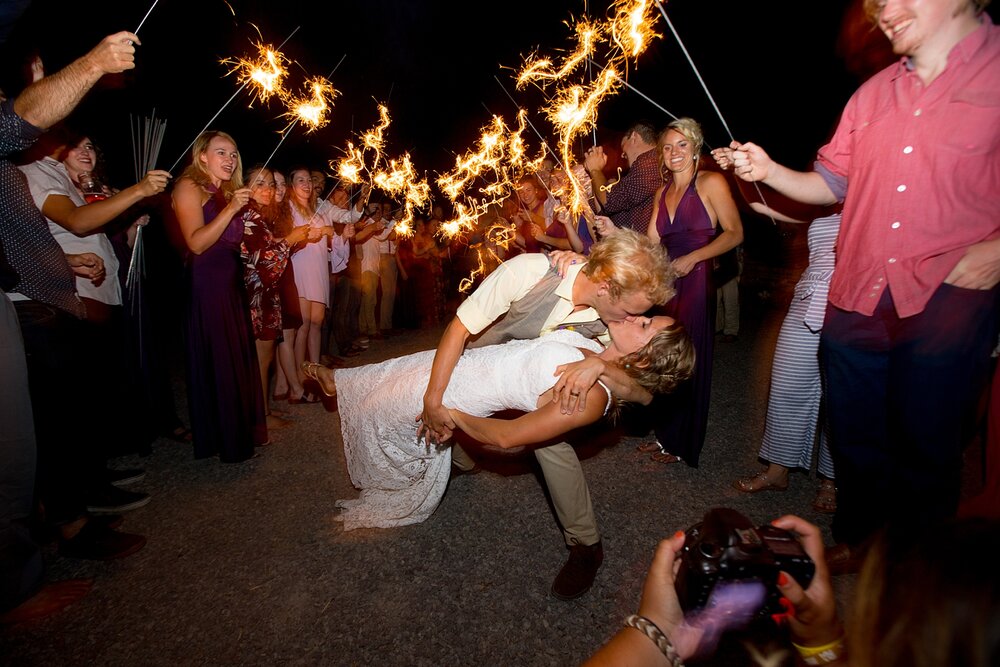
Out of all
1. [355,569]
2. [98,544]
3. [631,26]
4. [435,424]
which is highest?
[631,26]

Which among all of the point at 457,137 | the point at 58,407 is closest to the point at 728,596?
the point at 58,407

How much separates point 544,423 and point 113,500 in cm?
307

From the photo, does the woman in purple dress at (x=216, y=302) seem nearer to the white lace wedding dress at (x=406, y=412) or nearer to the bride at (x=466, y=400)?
the bride at (x=466, y=400)

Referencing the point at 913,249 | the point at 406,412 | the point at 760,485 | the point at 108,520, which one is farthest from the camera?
the point at 760,485

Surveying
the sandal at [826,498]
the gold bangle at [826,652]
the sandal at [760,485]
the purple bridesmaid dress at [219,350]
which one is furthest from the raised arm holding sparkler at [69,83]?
the sandal at [826,498]

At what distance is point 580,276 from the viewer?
8.41 ft

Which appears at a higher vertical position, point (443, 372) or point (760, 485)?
point (443, 372)

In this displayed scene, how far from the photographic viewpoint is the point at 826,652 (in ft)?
3.69

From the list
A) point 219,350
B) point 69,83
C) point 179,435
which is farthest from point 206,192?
point 179,435

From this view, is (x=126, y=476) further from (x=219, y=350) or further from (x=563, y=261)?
(x=563, y=261)

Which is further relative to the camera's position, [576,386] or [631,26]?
[631,26]

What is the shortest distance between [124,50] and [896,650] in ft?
9.56

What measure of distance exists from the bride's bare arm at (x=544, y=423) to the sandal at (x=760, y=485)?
1.81m

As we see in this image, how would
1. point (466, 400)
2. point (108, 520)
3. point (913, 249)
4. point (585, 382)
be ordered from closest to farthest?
point (913, 249)
point (585, 382)
point (466, 400)
point (108, 520)
